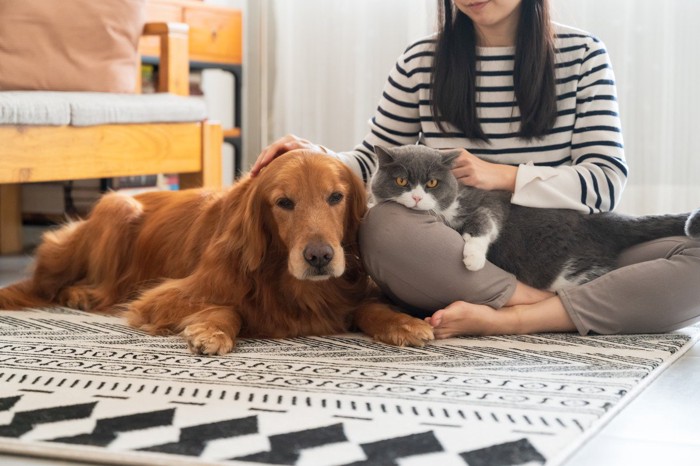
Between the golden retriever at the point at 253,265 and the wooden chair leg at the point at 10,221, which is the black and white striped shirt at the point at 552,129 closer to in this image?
the golden retriever at the point at 253,265

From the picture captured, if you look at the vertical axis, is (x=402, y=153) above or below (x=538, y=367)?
above

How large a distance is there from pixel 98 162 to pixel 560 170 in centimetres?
165

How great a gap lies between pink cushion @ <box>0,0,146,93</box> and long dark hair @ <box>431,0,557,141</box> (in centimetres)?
162

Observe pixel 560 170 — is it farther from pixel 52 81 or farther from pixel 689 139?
pixel 52 81

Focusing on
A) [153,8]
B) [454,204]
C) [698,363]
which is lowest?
[698,363]

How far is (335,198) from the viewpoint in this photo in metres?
2.00

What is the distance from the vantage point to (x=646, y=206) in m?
3.72

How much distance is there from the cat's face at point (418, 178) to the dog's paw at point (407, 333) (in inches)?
10.3

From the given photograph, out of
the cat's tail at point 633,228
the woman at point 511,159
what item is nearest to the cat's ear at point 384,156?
the woman at point 511,159

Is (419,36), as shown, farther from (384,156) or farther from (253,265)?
(253,265)

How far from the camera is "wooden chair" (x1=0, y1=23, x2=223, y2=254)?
9.34ft

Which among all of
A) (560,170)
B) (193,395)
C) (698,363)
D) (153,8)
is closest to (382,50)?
(153,8)

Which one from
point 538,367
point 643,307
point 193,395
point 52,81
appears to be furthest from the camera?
point 52,81

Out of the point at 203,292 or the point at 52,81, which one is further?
the point at 52,81
